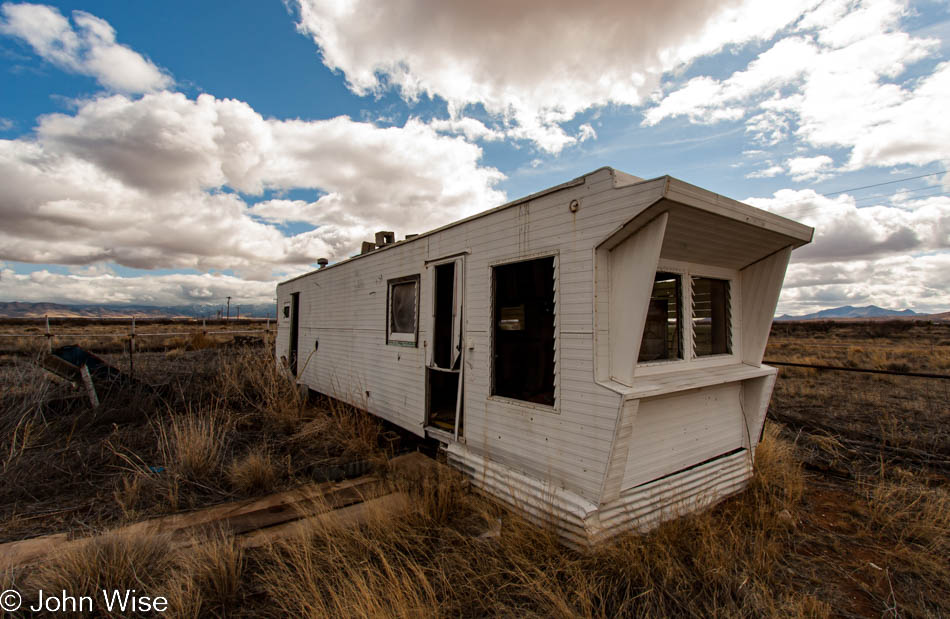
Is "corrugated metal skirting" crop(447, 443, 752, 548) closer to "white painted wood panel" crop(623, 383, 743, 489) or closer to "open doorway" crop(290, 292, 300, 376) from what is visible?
"white painted wood panel" crop(623, 383, 743, 489)

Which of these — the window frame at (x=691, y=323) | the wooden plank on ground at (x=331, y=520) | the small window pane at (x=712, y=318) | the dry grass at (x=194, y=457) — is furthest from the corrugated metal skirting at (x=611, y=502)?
the dry grass at (x=194, y=457)

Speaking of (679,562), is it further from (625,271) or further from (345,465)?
(345,465)

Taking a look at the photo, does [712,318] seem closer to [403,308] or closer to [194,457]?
[403,308]

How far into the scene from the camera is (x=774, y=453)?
15.6 ft

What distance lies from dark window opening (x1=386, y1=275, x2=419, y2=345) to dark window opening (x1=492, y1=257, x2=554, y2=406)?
3.66 feet

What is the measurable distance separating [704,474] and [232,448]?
5.73m

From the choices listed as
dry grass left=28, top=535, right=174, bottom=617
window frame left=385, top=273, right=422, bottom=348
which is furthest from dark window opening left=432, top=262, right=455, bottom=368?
dry grass left=28, top=535, right=174, bottom=617

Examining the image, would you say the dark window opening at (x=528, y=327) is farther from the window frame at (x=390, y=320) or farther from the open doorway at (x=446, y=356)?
the window frame at (x=390, y=320)

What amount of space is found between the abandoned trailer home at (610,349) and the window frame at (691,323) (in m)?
0.02

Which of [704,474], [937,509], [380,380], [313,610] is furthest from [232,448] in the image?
[937,509]

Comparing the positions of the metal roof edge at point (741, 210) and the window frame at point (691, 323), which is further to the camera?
the window frame at point (691, 323)

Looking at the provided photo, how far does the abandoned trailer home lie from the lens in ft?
9.69

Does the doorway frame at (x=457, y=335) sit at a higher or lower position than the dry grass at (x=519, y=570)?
higher

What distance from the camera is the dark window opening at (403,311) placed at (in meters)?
5.19
